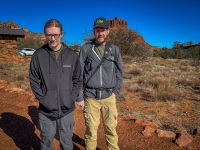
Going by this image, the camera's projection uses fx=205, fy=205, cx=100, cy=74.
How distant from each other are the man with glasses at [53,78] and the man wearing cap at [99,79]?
358 mm

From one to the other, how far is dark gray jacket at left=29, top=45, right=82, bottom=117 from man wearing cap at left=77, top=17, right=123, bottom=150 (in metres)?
0.38

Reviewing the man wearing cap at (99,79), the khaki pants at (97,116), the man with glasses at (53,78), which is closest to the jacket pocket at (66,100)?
the man with glasses at (53,78)

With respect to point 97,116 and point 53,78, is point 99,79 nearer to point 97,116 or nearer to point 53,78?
point 97,116

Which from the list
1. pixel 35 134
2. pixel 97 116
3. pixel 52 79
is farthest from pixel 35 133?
pixel 52 79

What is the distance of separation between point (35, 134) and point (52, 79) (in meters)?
2.32

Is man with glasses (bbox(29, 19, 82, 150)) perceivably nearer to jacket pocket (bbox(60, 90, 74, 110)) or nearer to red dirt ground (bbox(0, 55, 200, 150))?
jacket pocket (bbox(60, 90, 74, 110))

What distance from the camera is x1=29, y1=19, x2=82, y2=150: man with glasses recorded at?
2.27 m

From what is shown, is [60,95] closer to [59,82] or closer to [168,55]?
[59,82]

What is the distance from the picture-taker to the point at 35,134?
4129mm

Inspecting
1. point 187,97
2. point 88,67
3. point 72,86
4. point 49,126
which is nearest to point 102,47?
point 88,67

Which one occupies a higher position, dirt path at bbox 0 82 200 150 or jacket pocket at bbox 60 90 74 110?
jacket pocket at bbox 60 90 74 110

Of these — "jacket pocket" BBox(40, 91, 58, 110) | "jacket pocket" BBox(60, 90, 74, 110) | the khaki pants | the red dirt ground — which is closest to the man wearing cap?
the khaki pants

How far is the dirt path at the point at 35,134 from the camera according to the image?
3.72 metres

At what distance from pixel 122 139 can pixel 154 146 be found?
637 millimetres
